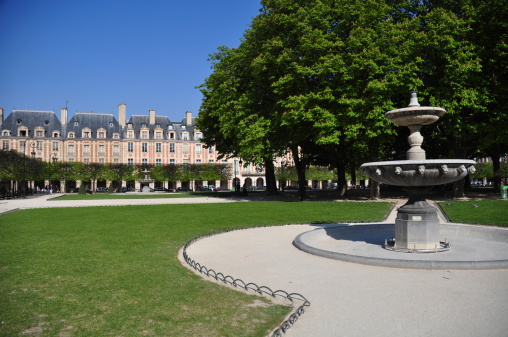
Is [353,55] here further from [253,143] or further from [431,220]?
[431,220]

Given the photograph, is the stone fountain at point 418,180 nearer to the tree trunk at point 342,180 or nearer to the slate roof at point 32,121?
the tree trunk at point 342,180

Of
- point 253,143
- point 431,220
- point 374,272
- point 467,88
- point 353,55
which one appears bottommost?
point 374,272

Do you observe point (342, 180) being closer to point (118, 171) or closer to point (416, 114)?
point (416, 114)

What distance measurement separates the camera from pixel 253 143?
2658 cm

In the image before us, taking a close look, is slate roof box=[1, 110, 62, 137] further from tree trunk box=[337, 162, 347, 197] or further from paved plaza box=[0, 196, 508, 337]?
paved plaza box=[0, 196, 508, 337]

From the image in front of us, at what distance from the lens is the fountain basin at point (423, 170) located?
27.5 feet

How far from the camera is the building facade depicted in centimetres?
7175

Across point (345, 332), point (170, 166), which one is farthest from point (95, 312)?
point (170, 166)

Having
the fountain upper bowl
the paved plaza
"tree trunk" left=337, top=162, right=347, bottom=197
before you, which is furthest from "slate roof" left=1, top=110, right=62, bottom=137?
the fountain upper bowl

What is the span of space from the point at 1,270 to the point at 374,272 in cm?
682

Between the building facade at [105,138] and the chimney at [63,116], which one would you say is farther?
the chimney at [63,116]

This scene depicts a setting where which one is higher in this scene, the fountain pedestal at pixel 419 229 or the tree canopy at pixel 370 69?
the tree canopy at pixel 370 69

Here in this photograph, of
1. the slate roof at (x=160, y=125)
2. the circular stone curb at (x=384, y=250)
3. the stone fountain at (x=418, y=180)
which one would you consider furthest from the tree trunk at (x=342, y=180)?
the slate roof at (x=160, y=125)

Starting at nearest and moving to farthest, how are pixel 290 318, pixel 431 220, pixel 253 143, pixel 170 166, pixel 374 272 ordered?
pixel 290 318 < pixel 374 272 < pixel 431 220 < pixel 253 143 < pixel 170 166
